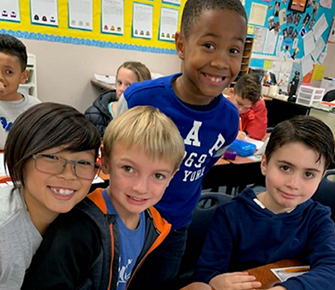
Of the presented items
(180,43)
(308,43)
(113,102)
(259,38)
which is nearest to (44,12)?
(113,102)

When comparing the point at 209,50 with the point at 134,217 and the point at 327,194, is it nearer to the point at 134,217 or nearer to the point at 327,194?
the point at 134,217

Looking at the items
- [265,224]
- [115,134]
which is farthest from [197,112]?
[265,224]

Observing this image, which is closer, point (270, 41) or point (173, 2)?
point (173, 2)

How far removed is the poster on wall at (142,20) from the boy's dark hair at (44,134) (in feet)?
9.82

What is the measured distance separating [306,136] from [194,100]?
1.38 ft

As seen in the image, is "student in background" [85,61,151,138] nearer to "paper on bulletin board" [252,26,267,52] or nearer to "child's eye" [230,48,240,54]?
"child's eye" [230,48,240,54]

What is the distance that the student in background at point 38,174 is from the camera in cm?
73

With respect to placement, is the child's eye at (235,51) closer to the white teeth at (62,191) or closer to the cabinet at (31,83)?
the white teeth at (62,191)

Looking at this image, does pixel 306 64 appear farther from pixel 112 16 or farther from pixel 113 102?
pixel 113 102

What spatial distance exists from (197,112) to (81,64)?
8.84ft

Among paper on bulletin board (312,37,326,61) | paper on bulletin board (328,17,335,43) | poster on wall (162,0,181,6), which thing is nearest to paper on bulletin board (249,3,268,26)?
poster on wall (162,0,181,6)

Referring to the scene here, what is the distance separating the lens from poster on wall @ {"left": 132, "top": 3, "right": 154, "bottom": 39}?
3443 mm

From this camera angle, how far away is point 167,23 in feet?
12.1

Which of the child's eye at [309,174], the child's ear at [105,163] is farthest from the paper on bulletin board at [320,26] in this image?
the child's ear at [105,163]
